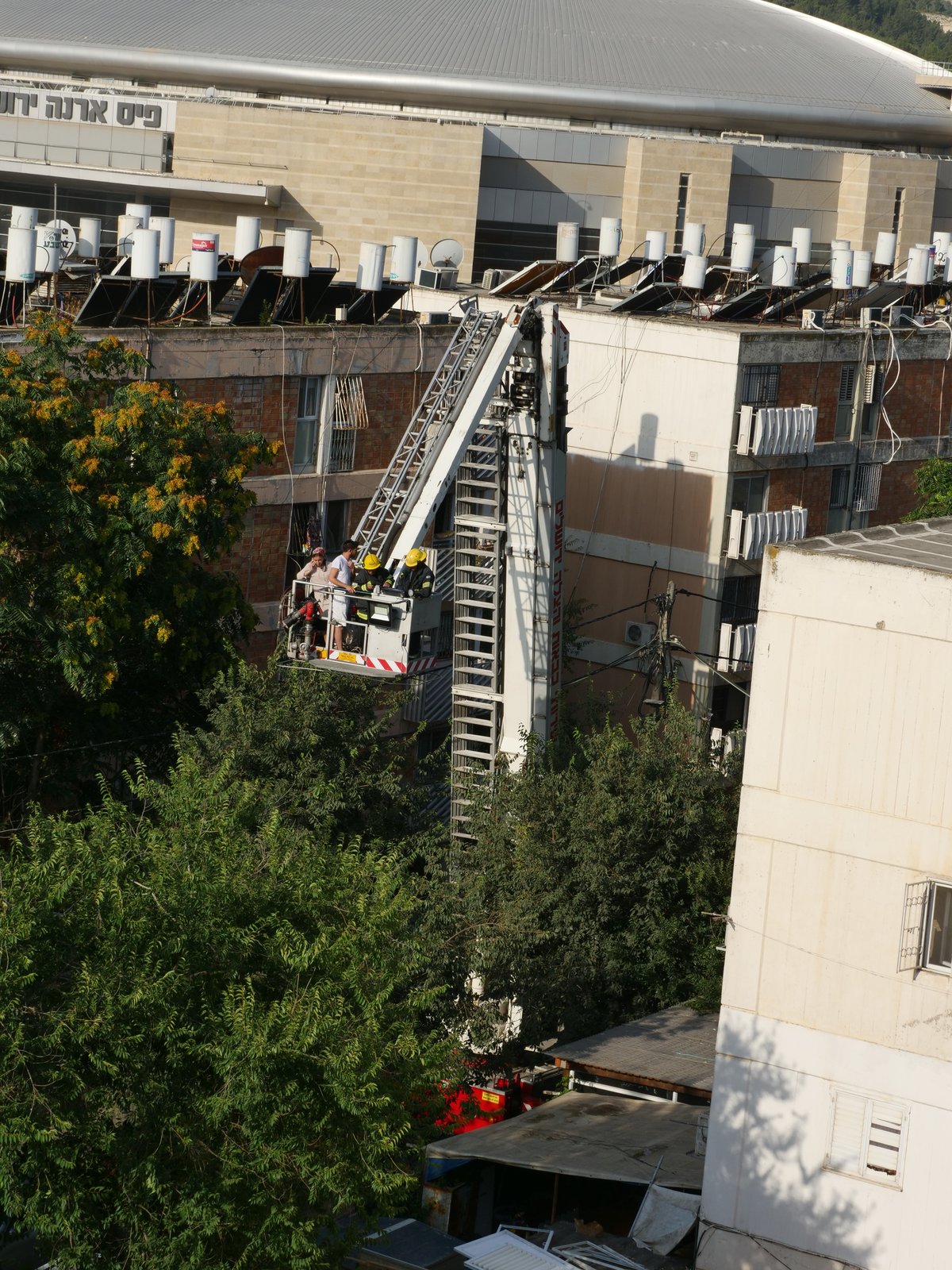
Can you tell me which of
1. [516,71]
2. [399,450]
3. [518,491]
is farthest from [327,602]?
[516,71]

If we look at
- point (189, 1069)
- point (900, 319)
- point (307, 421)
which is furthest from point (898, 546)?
point (900, 319)

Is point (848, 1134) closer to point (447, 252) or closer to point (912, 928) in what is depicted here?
point (912, 928)

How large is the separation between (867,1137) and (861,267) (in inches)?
1417

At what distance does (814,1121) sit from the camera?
21.2m

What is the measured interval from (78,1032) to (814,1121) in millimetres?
8157

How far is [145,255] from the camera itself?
121ft

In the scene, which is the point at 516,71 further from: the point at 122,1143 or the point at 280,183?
the point at 122,1143

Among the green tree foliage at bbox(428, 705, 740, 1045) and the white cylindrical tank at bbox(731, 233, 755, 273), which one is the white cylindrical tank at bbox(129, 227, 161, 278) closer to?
the green tree foliage at bbox(428, 705, 740, 1045)

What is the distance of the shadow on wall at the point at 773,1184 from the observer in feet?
68.6

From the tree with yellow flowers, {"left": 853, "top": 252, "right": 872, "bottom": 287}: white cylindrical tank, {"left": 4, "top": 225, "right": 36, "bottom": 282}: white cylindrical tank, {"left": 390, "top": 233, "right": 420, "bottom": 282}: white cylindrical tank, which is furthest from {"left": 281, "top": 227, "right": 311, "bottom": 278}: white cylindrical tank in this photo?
{"left": 853, "top": 252, "right": 872, "bottom": 287}: white cylindrical tank

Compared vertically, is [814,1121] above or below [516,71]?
below

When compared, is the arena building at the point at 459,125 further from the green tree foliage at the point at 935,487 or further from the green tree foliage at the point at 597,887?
the green tree foliage at the point at 597,887

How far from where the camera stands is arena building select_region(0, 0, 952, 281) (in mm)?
70062

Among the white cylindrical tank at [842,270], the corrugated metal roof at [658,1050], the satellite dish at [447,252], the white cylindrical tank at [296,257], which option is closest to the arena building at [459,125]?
the satellite dish at [447,252]
